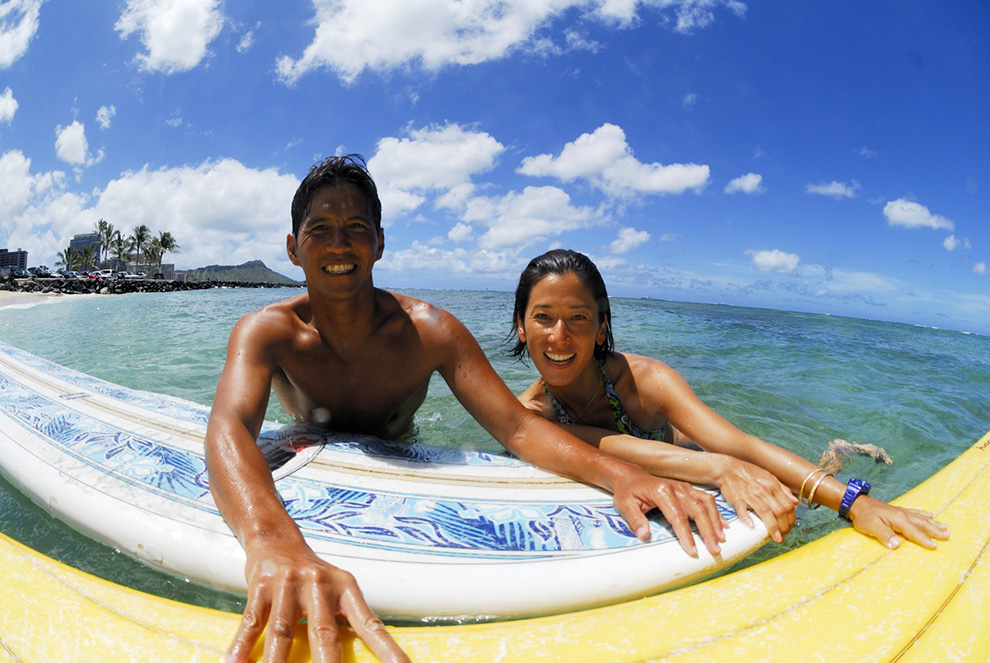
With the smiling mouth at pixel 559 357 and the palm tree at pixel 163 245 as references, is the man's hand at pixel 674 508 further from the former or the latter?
the palm tree at pixel 163 245

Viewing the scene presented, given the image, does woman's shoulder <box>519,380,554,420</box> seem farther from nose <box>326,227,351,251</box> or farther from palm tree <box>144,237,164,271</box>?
palm tree <box>144,237,164,271</box>

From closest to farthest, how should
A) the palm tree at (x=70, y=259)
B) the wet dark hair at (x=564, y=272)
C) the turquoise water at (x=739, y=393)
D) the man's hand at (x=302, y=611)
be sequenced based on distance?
1. the man's hand at (x=302, y=611)
2. the turquoise water at (x=739, y=393)
3. the wet dark hair at (x=564, y=272)
4. the palm tree at (x=70, y=259)

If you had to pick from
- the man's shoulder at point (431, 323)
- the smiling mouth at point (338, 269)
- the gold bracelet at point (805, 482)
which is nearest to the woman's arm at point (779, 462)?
the gold bracelet at point (805, 482)

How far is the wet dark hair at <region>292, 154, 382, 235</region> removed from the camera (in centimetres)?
212

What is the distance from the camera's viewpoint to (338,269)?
2.10 m

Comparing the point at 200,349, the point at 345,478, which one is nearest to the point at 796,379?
the point at 345,478

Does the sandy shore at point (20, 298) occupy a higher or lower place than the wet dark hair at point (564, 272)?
lower

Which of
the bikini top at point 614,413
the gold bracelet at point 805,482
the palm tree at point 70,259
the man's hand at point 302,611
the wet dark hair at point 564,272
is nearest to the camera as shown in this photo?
the man's hand at point 302,611

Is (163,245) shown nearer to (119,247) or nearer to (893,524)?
A: (119,247)

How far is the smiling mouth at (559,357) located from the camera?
2.36 metres

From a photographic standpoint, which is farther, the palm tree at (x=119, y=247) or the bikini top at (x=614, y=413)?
the palm tree at (x=119, y=247)

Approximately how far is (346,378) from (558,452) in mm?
1051

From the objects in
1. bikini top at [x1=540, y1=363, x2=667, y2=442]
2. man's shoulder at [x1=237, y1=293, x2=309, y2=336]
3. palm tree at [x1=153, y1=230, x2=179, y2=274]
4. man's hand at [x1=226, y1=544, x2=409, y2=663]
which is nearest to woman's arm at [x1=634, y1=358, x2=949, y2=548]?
bikini top at [x1=540, y1=363, x2=667, y2=442]

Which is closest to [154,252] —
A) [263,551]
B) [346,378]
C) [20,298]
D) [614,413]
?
[20,298]
